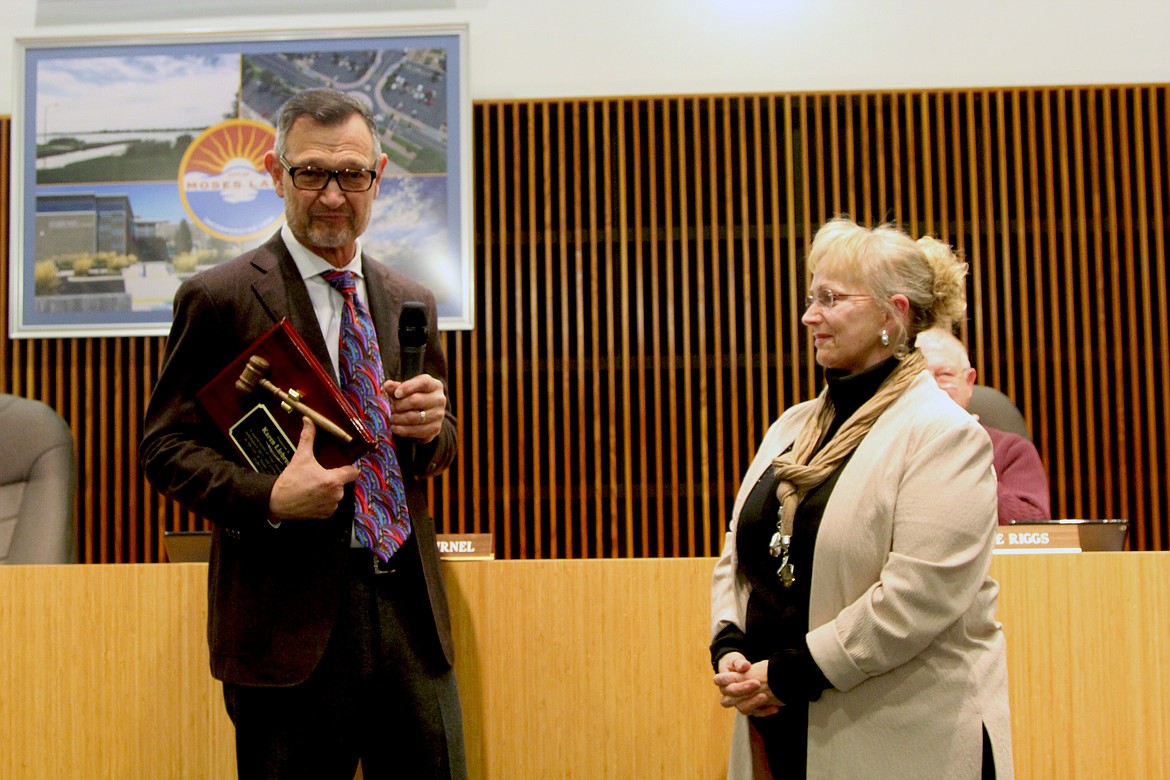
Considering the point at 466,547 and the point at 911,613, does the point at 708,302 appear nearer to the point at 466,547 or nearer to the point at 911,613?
the point at 466,547

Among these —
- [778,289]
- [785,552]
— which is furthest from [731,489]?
[785,552]

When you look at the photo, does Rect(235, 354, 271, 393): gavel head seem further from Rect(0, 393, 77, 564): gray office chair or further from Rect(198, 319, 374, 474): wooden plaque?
Rect(0, 393, 77, 564): gray office chair

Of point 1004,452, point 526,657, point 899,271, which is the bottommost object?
point 526,657

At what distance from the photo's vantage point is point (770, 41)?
4938 mm

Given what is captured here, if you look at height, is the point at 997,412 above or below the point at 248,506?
above

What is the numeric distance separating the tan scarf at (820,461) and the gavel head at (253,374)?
938 mm

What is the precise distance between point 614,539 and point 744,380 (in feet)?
2.96

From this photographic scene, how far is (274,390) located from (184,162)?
11.0 ft

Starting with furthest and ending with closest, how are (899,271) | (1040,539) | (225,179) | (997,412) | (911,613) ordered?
(225,179) < (997,412) < (1040,539) < (899,271) < (911,613)

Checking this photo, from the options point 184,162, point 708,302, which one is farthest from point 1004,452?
point 184,162

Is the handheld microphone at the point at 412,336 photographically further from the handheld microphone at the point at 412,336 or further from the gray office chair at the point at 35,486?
the gray office chair at the point at 35,486

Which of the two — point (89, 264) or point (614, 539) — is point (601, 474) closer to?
point (614, 539)

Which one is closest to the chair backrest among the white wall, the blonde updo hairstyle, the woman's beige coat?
the white wall

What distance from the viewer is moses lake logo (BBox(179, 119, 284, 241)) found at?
191 inches
